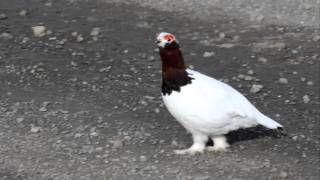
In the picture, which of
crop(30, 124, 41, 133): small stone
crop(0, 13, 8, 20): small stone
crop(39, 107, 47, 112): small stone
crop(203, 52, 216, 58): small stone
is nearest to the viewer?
crop(30, 124, 41, 133): small stone

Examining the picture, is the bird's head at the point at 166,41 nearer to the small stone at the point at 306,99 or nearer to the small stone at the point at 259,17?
the small stone at the point at 306,99

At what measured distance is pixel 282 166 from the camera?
585cm

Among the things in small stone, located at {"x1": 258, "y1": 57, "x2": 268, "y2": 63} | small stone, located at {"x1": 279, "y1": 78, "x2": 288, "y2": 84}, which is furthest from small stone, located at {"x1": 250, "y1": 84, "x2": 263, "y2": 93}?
small stone, located at {"x1": 258, "y1": 57, "x2": 268, "y2": 63}

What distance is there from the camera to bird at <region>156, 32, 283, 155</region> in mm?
5559

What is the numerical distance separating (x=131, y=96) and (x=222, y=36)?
6.31 ft

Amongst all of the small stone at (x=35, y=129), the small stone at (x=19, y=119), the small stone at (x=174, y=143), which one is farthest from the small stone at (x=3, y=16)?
the small stone at (x=174, y=143)

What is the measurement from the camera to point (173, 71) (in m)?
5.71

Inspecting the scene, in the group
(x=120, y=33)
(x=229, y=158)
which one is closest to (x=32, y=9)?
(x=120, y=33)

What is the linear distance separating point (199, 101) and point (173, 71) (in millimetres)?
343

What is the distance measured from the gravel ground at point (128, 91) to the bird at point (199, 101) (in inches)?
13.2

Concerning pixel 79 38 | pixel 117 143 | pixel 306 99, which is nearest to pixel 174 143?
pixel 117 143

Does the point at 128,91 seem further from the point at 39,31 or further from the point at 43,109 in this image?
the point at 39,31

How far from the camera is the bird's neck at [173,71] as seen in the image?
5668 millimetres

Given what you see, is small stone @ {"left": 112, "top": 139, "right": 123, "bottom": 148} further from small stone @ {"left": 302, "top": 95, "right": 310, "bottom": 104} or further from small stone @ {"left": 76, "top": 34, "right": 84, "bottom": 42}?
small stone @ {"left": 76, "top": 34, "right": 84, "bottom": 42}
